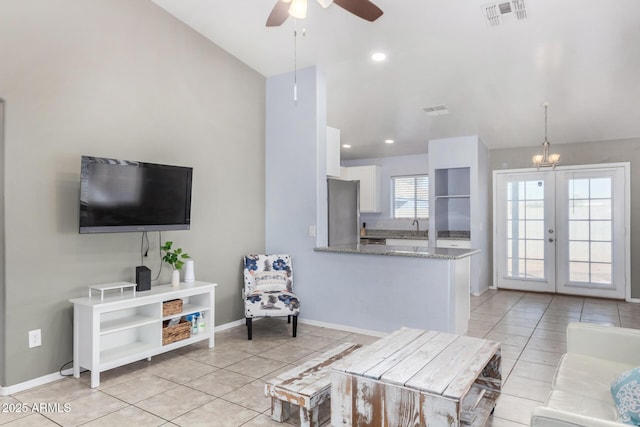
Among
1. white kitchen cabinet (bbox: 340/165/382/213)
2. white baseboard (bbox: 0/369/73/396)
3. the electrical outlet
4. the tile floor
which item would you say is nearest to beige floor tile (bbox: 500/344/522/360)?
the tile floor

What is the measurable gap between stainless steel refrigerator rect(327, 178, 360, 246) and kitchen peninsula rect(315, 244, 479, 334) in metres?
0.43

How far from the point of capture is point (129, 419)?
2459 millimetres

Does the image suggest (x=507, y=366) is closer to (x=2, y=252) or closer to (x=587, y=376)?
(x=587, y=376)

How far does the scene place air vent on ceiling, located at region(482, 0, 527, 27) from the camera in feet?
10.6

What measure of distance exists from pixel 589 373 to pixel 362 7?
2.45 metres

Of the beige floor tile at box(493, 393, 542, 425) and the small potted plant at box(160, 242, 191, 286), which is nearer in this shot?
the beige floor tile at box(493, 393, 542, 425)

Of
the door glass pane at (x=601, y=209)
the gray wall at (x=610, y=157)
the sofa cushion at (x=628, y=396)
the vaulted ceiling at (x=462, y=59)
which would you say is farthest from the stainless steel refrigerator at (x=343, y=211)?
the door glass pane at (x=601, y=209)

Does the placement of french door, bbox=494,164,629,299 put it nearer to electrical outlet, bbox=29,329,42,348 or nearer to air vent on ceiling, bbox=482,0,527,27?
air vent on ceiling, bbox=482,0,527,27

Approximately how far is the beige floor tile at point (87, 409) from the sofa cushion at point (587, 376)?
2613 mm

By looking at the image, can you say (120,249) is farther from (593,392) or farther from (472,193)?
(472,193)

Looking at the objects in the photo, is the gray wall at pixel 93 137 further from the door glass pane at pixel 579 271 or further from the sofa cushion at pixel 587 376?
the door glass pane at pixel 579 271

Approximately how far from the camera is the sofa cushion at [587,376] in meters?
1.95

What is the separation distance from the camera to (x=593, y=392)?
6.38 feet

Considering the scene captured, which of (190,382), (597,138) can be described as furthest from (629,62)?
(190,382)
